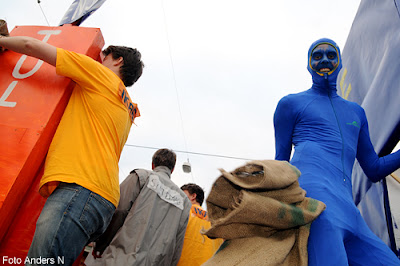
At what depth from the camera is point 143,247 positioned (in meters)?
1.89

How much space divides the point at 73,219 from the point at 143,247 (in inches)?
28.8

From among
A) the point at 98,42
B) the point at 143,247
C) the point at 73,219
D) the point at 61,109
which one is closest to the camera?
the point at 73,219

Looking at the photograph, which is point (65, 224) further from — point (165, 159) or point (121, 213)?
point (165, 159)

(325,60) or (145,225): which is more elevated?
(325,60)

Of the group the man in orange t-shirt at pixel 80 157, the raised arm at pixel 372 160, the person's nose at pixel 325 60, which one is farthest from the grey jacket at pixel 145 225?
the person's nose at pixel 325 60

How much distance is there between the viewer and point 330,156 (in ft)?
4.84

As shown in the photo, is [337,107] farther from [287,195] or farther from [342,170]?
[287,195]

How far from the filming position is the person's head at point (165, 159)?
2521 millimetres

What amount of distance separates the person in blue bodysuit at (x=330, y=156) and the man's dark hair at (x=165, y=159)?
103 centimetres

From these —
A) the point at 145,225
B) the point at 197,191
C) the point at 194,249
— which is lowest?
the point at 197,191

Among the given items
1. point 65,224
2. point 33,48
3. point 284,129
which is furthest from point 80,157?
point 284,129

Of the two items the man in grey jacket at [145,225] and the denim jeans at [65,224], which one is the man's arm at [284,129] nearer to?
the man in grey jacket at [145,225]

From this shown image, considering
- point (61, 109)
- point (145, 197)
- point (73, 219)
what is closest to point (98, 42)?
point (61, 109)

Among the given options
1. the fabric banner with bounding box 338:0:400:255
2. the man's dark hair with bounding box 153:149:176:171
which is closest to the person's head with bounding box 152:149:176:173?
the man's dark hair with bounding box 153:149:176:171
